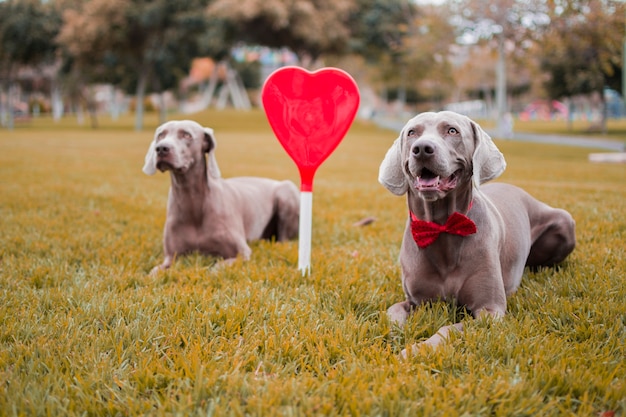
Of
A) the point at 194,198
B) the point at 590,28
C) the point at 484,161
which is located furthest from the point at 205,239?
the point at 590,28

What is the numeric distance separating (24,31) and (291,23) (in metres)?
17.6

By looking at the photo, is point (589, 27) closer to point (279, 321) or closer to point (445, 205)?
point (445, 205)

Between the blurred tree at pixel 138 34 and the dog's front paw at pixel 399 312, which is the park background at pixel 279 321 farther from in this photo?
the blurred tree at pixel 138 34

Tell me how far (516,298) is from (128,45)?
1341 inches

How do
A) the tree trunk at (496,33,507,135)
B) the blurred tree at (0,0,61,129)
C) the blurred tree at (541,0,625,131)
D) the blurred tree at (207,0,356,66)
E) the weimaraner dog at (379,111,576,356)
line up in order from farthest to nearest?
1. the blurred tree at (0,0,61,129)
2. the blurred tree at (207,0,356,66)
3. the tree trunk at (496,33,507,135)
4. the blurred tree at (541,0,625,131)
5. the weimaraner dog at (379,111,576,356)

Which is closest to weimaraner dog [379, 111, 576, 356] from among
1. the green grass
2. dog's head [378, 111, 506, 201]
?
dog's head [378, 111, 506, 201]

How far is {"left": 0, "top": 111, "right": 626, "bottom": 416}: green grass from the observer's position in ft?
7.09

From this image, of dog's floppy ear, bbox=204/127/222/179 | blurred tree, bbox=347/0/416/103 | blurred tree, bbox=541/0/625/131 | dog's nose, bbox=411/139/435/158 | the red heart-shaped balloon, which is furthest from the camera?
blurred tree, bbox=347/0/416/103

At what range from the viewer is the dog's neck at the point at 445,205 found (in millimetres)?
3017

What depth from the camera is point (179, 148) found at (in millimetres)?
4457

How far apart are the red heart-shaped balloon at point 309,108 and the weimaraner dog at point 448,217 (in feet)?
2.86

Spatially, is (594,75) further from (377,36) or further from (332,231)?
(332,231)

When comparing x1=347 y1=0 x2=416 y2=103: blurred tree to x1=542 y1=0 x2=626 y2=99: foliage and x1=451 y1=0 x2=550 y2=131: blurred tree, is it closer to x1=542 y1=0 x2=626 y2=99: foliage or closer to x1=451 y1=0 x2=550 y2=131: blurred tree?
x1=451 y1=0 x2=550 y2=131: blurred tree

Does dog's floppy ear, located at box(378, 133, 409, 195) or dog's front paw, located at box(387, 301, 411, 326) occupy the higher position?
dog's floppy ear, located at box(378, 133, 409, 195)
